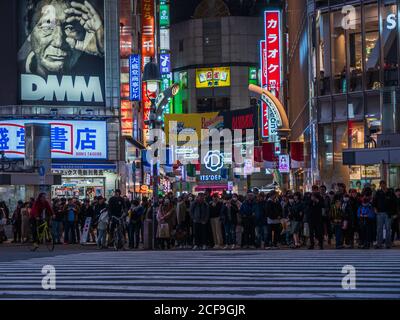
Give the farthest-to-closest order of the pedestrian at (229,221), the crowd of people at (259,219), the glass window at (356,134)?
1. the glass window at (356,134)
2. the pedestrian at (229,221)
3. the crowd of people at (259,219)

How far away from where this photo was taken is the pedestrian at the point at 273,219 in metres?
28.7

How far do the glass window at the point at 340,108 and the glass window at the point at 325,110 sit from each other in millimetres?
358

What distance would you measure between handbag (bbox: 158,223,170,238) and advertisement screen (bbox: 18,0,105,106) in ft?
108

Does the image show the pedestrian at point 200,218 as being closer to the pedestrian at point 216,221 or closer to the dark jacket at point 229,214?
the pedestrian at point 216,221

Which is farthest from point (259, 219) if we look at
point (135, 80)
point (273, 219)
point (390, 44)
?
point (135, 80)

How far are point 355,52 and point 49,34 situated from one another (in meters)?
26.7

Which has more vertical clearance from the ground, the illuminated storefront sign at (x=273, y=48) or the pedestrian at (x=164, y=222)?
the illuminated storefront sign at (x=273, y=48)

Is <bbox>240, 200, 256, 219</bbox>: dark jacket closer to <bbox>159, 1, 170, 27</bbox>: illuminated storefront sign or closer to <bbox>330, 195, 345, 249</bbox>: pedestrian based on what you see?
<bbox>330, 195, 345, 249</bbox>: pedestrian

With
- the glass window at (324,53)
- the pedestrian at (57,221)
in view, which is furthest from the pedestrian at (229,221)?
the glass window at (324,53)

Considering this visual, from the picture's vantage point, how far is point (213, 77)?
373ft

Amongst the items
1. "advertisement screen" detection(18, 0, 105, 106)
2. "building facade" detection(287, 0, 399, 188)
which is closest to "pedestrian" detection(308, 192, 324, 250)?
"building facade" detection(287, 0, 399, 188)

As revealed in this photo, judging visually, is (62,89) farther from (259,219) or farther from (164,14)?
(259,219)

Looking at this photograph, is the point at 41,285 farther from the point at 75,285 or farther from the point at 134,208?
the point at 134,208
